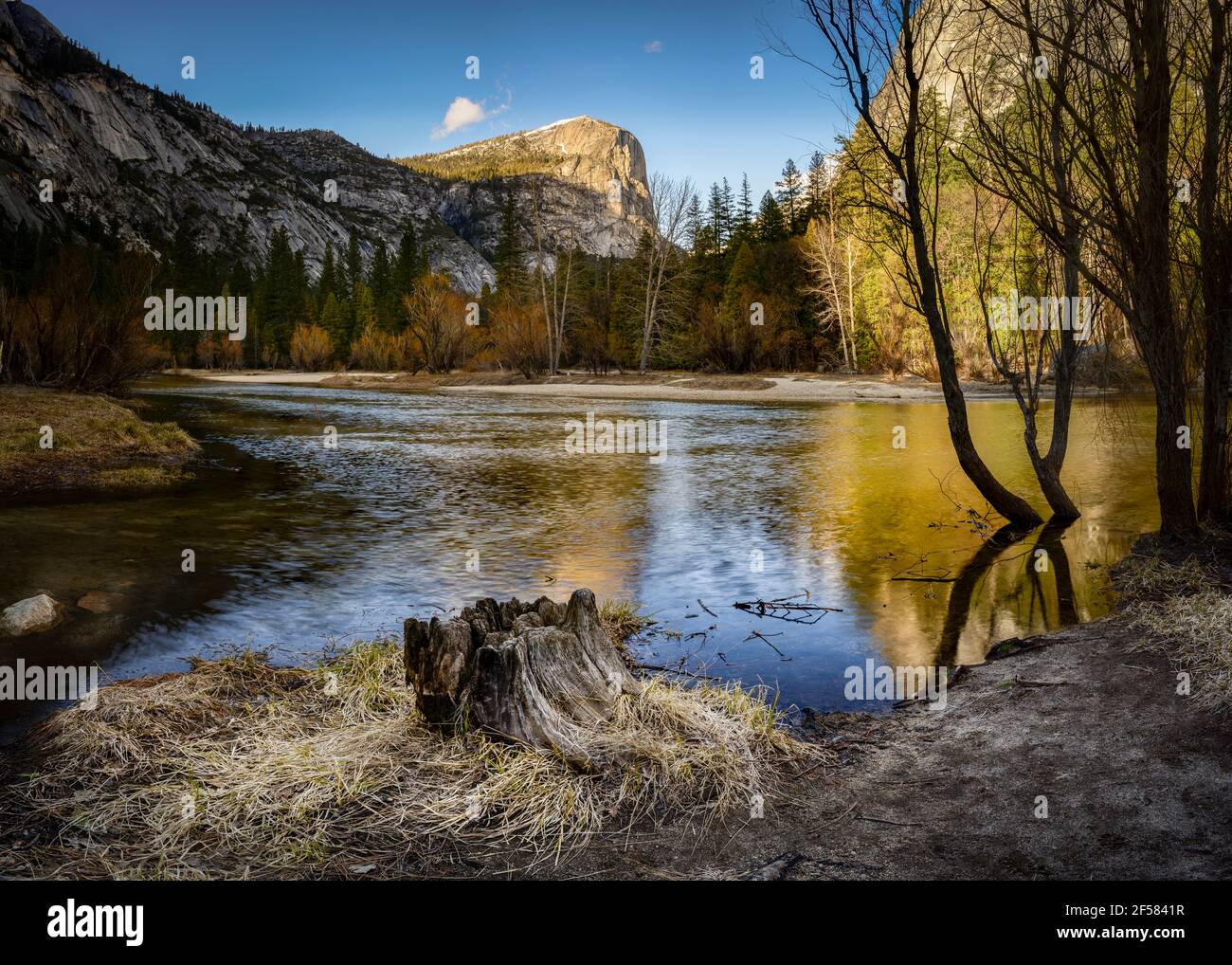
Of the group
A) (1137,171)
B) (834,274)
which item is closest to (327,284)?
(834,274)

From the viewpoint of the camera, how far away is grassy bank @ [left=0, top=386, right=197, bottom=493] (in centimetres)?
1555

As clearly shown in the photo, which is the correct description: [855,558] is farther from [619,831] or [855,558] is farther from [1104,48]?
[619,831]

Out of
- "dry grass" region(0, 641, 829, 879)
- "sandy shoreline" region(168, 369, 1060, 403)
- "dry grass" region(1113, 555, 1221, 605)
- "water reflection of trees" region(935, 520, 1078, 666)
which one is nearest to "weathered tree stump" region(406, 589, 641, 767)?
"dry grass" region(0, 641, 829, 879)

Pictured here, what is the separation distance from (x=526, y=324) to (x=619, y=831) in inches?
2374

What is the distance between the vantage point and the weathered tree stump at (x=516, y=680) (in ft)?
15.1

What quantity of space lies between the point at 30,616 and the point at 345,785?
5.44 meters

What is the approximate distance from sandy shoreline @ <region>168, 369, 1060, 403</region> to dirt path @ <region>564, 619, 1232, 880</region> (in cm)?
3890

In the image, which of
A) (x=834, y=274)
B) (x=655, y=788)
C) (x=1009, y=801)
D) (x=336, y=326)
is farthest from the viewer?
(x=336, y=326)

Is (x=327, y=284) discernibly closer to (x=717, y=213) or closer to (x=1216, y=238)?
(x=717, y=213)

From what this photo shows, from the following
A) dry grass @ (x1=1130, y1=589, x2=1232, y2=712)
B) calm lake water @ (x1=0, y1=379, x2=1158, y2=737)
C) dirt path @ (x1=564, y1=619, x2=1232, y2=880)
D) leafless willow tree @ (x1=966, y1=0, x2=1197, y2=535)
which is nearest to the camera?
dirt path @ (x1=564, y1=619, x2=1232, y2=880)

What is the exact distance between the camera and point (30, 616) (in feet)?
25.9

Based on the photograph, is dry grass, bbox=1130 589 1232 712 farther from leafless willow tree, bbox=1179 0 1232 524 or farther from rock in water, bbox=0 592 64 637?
rock in water, bbox=0 592 64 637

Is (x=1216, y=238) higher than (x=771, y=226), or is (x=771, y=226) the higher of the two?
(x=771, y=226)

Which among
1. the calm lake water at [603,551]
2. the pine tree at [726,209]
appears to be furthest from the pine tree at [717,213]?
the calm lake water at [603,551]
